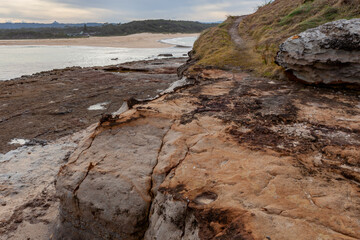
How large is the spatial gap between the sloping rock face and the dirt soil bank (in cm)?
667

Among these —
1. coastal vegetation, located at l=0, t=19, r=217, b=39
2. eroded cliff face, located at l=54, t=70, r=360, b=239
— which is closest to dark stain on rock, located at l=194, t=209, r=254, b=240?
eroded cliff face, located at l=54, t=70, r=360, b=239

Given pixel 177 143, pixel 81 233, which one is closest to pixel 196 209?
pixel 177 143

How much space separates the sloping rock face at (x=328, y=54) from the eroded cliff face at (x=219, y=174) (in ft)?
2.88

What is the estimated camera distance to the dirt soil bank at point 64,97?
820 centimetres

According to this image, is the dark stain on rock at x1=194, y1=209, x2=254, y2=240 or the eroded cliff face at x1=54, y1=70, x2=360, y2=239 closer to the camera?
the dark stain on rock at x1=194, y1=209, x2=254, y2=240

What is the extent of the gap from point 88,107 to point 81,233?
7190 mm

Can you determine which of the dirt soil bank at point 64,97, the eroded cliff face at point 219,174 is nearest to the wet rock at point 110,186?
the eroded cliff face at point 219,174

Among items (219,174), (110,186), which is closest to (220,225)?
(219,174)

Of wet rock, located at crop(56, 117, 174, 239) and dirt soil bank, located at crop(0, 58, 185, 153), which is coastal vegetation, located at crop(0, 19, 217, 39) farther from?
wet rock, located at crop(56, 117, 174, 239)

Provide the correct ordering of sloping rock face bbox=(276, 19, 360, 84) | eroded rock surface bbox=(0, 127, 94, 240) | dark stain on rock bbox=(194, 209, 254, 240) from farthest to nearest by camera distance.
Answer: sloping rock face bbox=(276, 19, 360, 84), eroded rock surface bbox=(0, 127, 94, 240), dark stain on rock bbox=(194, 209, 254, 240)

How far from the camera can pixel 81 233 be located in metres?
3.79

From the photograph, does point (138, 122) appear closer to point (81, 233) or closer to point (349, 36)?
point (81, 233)

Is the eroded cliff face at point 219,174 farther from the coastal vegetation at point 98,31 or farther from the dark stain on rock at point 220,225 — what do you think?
the coastal vegetation at point 98,31

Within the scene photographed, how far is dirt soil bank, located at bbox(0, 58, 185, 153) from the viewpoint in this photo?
26.9 feet
